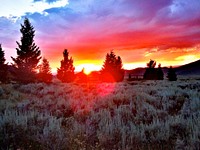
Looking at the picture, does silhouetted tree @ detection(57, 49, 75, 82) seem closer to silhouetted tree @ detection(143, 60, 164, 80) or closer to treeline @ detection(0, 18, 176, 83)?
treeline @ detection(0, 18, 176, 83)

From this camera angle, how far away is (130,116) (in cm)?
953

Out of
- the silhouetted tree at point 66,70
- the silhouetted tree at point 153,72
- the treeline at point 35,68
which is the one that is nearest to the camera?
the treeline at point 35,68

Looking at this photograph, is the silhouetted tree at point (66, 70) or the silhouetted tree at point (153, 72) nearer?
the silhouetted tree at point (66, 70)

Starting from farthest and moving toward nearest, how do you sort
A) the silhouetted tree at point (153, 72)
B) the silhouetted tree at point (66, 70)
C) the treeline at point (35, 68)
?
the silhouetted tree at point (153, 72) → the silhouetted tree at point (66, 70) → the treeline at point (35, 68)

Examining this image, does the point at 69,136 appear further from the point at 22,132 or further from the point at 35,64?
the point at 35,64

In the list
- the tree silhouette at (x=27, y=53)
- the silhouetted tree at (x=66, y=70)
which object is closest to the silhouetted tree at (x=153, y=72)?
the silhouetted tree at (x=66, y=70)

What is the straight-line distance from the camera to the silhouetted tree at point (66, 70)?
65637 millimetres

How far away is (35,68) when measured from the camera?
53.0 m

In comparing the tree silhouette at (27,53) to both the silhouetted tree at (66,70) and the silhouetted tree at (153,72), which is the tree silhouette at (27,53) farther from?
the silhouetted tree at (153,72)

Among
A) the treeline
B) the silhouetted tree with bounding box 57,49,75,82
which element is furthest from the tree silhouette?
the silhouetted tree with bounding box 57,49,75,82

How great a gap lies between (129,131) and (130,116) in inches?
96.6

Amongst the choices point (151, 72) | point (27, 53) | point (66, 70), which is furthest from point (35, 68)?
point (151, 72)

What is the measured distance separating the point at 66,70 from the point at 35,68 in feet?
45.7

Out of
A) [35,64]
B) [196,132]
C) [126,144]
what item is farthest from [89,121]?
[35,64]
